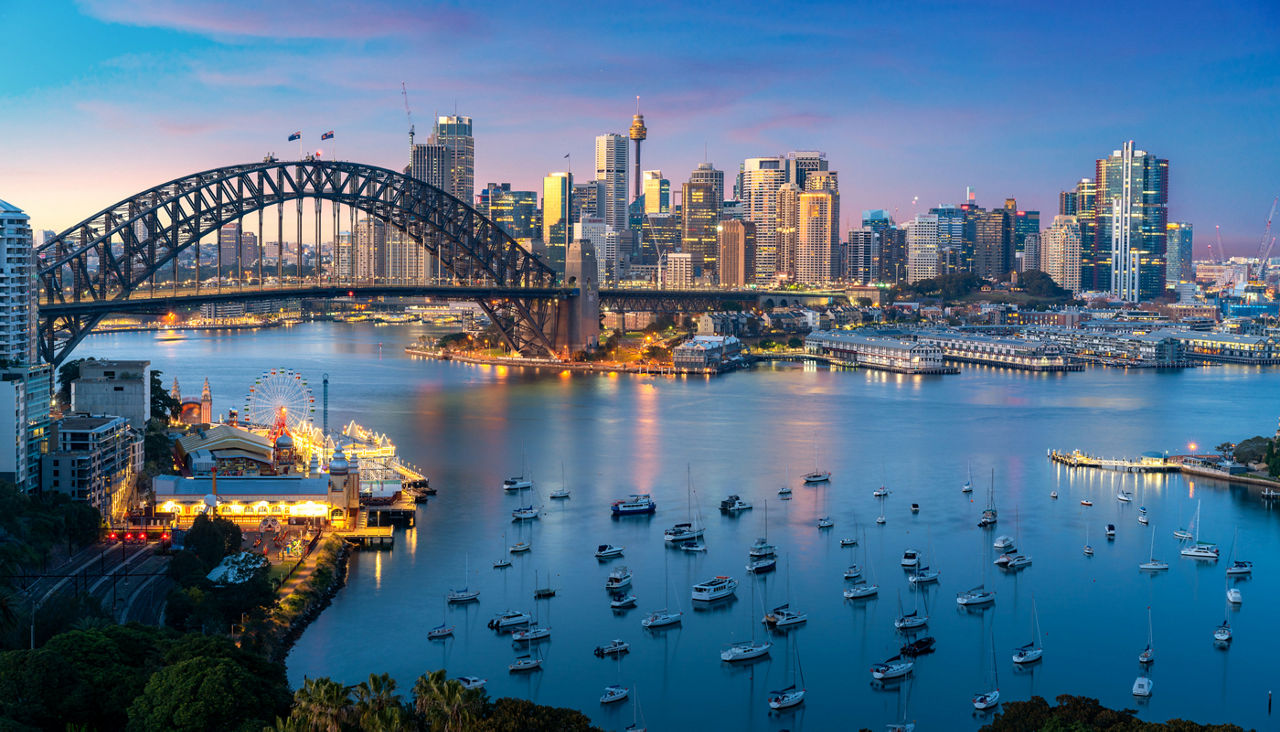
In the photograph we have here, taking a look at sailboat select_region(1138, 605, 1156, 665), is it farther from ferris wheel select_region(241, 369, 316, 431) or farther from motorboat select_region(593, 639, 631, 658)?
ferris wheel select_region(241, 369, 316, 431)

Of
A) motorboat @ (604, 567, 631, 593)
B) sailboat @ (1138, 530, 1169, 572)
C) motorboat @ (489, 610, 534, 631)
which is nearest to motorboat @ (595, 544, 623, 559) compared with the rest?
motorboat @ (604, 567, 631, 593)

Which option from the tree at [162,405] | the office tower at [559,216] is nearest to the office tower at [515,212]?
the office tower at [559,216]

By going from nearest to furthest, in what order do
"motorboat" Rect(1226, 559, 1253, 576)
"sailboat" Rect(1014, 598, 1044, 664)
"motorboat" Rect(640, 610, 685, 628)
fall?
"sailboat" Rect(1014, 598, 1044, 664) → "motorboat" Rect(640, 610, 685, 628) → "motorboat" Rect(1226, 559, 1253, 576)

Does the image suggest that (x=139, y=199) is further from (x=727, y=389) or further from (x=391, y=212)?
(x=727, y=389)

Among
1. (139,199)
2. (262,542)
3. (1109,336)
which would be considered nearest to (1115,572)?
(262,542)

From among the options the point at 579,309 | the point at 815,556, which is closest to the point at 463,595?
the point at 815,556

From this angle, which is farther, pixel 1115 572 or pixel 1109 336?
pixel 1109 336

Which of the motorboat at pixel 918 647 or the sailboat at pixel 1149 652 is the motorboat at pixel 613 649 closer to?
the motorboat at pixel 918 647

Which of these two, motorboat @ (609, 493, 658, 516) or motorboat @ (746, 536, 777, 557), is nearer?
motorboat @ (746, 536, 777, 557)
